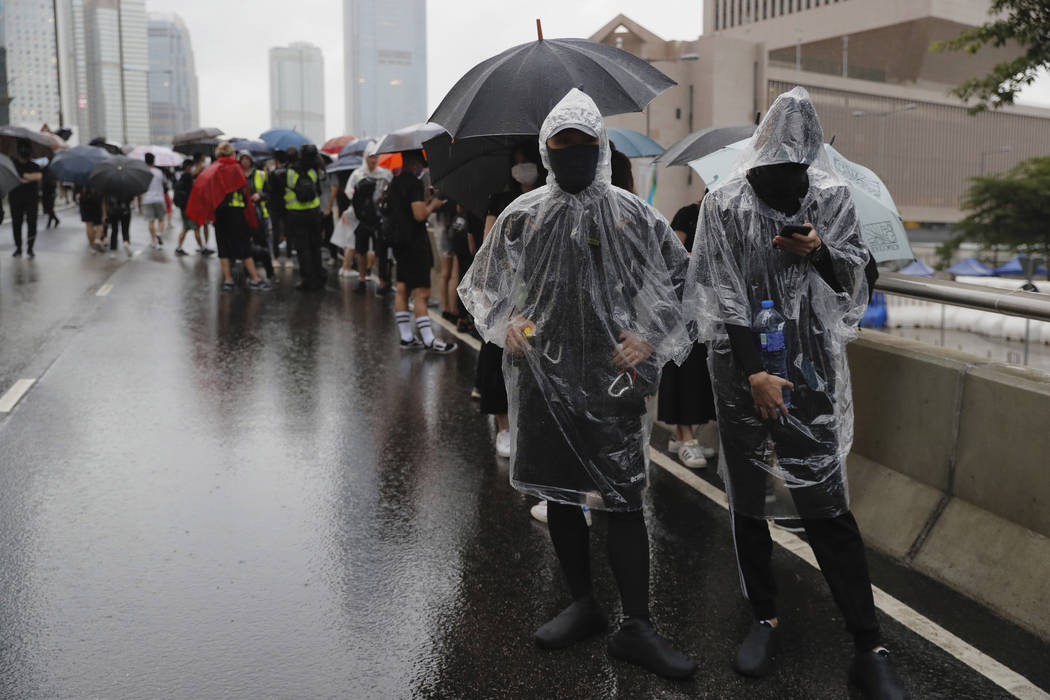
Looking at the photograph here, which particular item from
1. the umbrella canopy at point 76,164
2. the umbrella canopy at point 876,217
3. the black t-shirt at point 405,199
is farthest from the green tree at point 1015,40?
the umbrella canopy at point 76,164

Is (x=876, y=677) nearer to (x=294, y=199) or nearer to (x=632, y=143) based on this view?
(x=632, y=143)

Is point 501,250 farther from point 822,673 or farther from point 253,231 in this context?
point 253,231

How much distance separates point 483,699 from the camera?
10.8 feet

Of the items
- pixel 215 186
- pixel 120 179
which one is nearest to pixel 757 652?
pixel 215 186

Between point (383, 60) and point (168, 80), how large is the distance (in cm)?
5606

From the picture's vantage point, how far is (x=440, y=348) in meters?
9.95

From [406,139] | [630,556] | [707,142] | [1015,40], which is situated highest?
[1015,40]

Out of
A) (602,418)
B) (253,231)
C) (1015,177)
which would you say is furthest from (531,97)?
(1015,177)

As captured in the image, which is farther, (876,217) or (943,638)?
(876,217)

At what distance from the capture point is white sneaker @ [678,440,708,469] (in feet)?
19.7

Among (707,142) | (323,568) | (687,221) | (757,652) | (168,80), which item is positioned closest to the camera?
(757,652)

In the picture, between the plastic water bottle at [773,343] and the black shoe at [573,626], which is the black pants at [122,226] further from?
the plastic water bottle at [773,343]

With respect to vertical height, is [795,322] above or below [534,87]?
below

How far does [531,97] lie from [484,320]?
1.33 m
